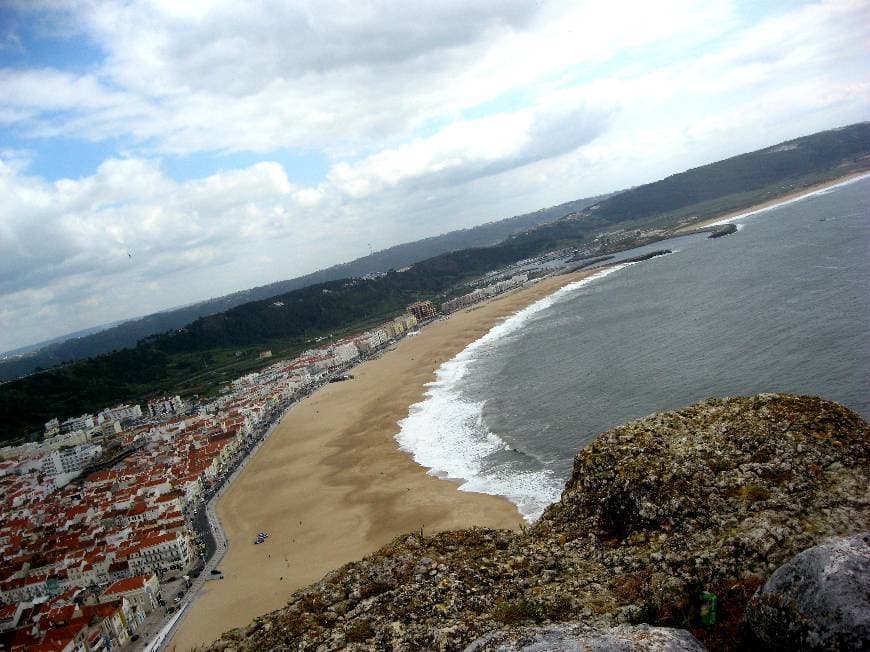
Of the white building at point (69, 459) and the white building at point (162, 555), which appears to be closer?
the white building at point (162, 555)

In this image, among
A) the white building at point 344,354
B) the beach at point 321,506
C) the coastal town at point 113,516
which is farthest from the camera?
the white building at point 344,354

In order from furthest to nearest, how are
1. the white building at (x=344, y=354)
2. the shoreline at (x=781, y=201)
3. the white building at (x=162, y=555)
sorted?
1. the shoreline at (x=781, y=201)
2. the white building at (x=344, y=354)
3. the white building at (x=162, y=555)

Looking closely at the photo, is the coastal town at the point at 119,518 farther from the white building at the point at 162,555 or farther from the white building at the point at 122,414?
the white building at the point at 122,414

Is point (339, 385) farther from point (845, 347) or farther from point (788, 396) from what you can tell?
point (788, 396)

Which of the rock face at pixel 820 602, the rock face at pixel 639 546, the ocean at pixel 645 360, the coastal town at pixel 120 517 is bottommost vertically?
the coastal town at pixel 120 517

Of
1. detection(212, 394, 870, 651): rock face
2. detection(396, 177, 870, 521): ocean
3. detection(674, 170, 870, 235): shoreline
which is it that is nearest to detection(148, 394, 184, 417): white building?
detection(396, 177, 870, 521): ocean

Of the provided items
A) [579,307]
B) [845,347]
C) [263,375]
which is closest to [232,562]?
[845,347]

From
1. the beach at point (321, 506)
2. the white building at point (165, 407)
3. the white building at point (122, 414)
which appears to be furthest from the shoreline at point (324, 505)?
the white building at point (122, 414)
